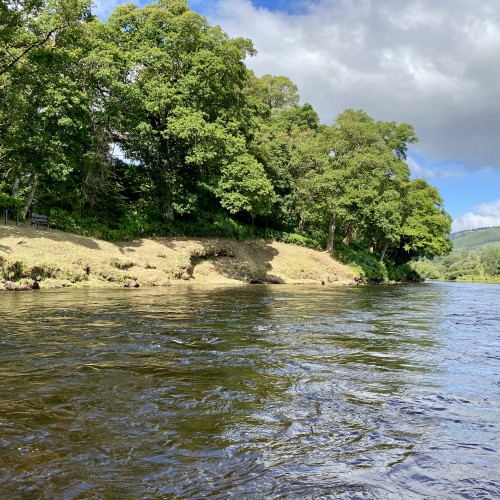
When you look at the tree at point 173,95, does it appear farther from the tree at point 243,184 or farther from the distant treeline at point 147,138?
the tree at point 243,184

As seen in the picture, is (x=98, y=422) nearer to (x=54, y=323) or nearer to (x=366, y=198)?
(x=54, y=323)

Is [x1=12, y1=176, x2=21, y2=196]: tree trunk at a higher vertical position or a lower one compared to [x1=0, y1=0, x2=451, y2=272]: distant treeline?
lower

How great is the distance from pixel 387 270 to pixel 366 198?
12.1 meters

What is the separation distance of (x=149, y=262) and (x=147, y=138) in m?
8.88

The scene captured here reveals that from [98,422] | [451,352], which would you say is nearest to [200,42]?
[451,352]

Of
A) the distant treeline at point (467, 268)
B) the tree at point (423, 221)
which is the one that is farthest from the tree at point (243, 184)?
the distant treeline at point (467, 268)

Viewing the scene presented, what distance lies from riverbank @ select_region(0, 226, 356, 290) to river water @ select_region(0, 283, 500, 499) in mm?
11216

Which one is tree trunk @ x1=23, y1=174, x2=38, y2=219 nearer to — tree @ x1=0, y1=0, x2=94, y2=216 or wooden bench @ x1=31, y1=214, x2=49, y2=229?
tree @ x1=0, y1=0, x2=94, y2=216

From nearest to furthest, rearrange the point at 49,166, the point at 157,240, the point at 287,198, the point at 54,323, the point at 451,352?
1. the point at 451,352
2. the point at 54,323
3. the point at 49,166
4. the point at 157,240
5. the point at 287,198

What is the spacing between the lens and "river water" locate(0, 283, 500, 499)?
348 centimetres

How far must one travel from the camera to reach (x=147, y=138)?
30.0 m

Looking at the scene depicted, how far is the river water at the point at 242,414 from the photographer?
348 cm

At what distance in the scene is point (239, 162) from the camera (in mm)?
33031

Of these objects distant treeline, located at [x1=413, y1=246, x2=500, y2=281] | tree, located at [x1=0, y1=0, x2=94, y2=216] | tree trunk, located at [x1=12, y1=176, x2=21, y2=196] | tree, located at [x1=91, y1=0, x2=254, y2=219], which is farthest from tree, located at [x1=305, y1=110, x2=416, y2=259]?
distant treeline, located at [x1=413, y1=246, x2=500, y2=281]
